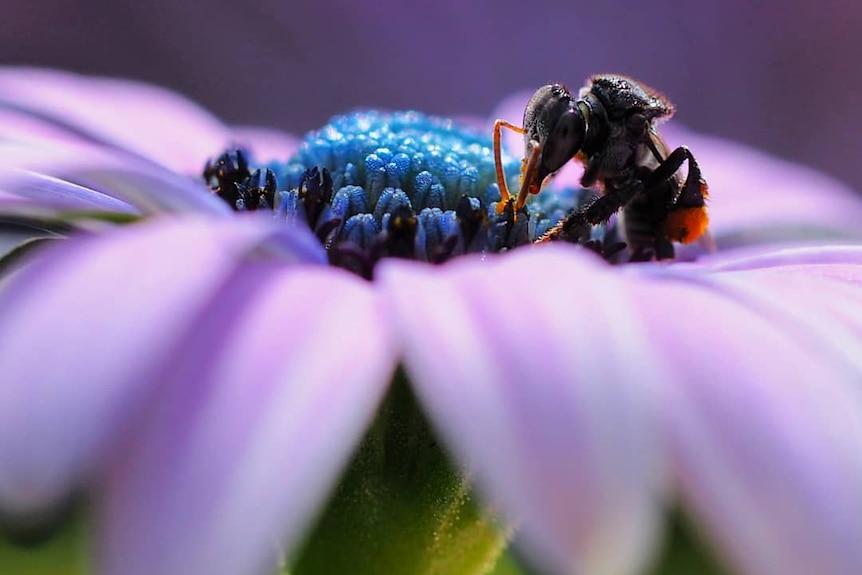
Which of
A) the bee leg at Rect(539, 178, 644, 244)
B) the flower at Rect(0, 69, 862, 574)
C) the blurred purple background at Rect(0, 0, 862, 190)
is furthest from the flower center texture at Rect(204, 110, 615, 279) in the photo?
the blurred purple background at Rect(0, 0, 862, 190)

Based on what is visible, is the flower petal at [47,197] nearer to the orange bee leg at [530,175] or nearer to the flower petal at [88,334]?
the flower petal at [88,334]

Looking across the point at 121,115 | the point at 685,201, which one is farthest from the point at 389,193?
the point at 121,115

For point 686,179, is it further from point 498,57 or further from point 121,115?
point 498,57

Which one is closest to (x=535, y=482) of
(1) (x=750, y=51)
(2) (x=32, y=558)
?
(2) (x=32, y=558)

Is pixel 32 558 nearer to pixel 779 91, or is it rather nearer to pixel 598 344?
pixel 598 344

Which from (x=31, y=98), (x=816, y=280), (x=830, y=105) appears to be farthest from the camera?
(x=830, y=105)

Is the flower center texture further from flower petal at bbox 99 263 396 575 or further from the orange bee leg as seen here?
flower petal at bbox 99 263 396 575

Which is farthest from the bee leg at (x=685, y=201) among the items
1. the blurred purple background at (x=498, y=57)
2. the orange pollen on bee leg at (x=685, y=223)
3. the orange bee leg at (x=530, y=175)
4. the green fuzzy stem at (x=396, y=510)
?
the blurred purple background at (x=498, y=57)
